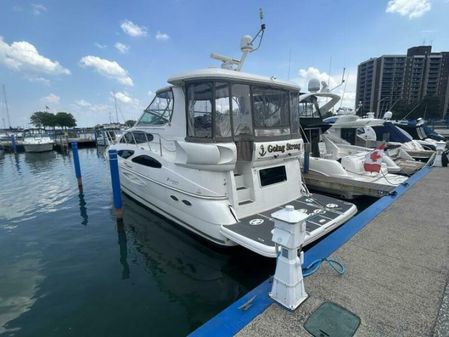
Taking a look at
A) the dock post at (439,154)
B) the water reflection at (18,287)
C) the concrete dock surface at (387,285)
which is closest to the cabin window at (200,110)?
the concrete dock surface at (387,285)

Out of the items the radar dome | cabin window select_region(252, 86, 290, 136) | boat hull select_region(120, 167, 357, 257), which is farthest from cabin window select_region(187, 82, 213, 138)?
the radar dome

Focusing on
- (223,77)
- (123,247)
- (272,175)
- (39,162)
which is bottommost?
(123,247)

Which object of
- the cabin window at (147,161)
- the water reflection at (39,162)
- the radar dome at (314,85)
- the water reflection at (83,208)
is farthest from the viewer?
the water reflection at (39,162)

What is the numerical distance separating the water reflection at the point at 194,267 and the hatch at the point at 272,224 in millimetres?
615

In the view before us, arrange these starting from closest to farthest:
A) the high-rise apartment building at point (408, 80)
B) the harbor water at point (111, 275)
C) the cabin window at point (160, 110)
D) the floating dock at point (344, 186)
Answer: the harbor water at point (111, 275), the cabin window at point (160, 110), the floating dock at point (344, 186), the high-rise apartment building at point (408, 80)

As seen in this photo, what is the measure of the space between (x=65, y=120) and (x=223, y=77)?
6279 centimetres

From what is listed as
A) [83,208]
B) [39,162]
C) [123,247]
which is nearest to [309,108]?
[123,247]

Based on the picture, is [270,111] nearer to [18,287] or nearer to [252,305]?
[252,305]

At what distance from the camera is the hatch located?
3.42 metres

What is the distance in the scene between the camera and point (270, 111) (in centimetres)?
500

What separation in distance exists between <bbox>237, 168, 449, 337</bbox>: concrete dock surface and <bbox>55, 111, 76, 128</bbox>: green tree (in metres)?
64.6

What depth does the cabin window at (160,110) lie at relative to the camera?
5.56 m

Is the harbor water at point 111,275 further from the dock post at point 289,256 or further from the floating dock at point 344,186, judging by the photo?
the floating dock at point 344,186

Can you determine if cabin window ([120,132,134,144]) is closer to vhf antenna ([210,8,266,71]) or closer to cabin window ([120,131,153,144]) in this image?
cabin window ([120,131,153,144])
